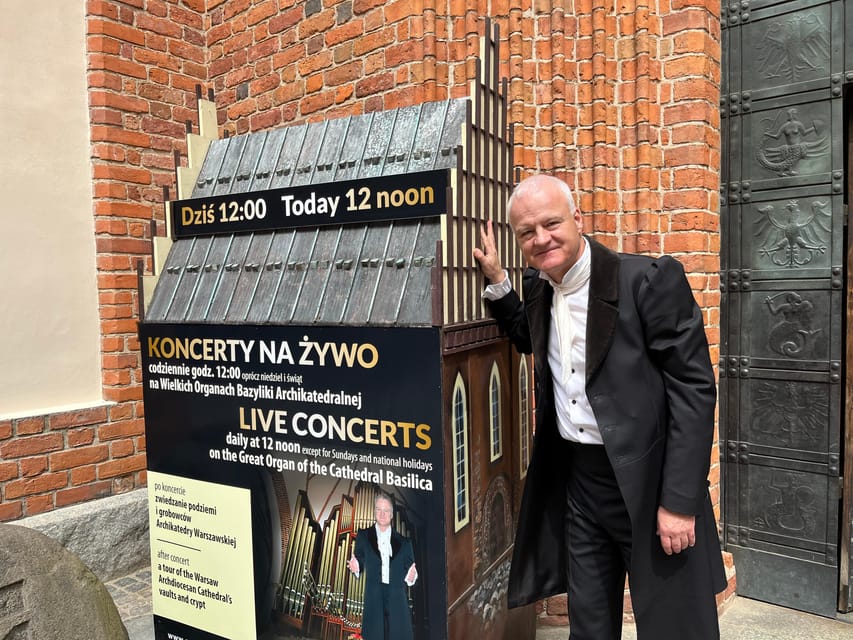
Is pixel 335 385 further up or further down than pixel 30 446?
further up

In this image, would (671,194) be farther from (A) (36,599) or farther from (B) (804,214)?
(A) (36,599)

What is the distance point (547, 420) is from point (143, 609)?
2.84 m

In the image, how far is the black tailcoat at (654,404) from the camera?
6.75 ft

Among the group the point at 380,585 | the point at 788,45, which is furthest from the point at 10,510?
the point at 788,45

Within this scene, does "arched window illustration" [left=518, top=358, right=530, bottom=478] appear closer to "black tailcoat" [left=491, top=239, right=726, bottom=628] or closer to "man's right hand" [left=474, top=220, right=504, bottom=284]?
"man's right hand" [left=474, top=220, right=504, bottom=284]

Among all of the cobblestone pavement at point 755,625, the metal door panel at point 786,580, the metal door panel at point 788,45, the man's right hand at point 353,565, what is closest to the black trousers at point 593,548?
the man's right hand at point 353,565

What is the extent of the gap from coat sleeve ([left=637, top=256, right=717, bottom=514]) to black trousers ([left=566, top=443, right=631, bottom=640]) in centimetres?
22

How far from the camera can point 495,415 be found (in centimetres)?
263

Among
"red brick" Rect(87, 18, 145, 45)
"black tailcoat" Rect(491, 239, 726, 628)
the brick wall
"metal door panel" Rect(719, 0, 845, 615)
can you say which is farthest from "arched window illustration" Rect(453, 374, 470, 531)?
"red brick" Rect(87, 18, 145, 45)

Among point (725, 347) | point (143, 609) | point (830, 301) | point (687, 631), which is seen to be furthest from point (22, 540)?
point (830, 301)

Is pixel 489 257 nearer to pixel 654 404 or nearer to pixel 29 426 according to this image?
pixel 654 404

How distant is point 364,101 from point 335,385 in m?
2.21

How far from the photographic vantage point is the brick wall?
11.0ft

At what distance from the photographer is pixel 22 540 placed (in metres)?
2.47
